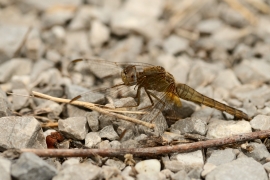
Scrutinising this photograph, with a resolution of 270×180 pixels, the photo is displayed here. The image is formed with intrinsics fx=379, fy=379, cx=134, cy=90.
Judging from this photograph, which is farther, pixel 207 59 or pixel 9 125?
pixel 207 59

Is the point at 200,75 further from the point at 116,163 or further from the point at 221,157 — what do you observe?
the point at 116,163

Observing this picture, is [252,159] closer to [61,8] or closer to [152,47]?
[152,47]

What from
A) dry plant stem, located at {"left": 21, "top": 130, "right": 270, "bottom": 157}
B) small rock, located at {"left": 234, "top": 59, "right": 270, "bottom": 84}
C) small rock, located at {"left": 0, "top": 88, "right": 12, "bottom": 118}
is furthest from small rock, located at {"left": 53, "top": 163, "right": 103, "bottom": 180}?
small rock, located at {"left": 234, "top": 59, "right": 270, "bottom": 84}

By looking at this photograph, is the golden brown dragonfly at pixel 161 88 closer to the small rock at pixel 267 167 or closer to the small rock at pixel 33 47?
the small rock at pixel 267 167

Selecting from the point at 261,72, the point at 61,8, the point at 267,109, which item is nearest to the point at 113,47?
the point at 61,8

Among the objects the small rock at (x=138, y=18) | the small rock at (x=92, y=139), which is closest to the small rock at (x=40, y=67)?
the small rock at (x=138, y=18)

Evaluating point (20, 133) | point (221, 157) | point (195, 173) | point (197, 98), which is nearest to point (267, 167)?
point (221, 157)
